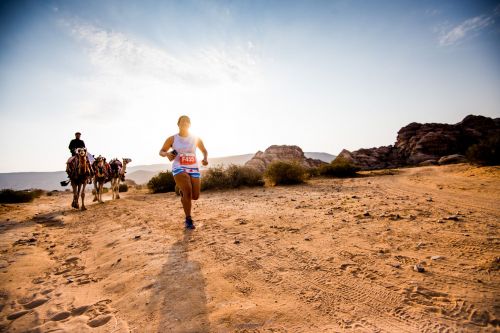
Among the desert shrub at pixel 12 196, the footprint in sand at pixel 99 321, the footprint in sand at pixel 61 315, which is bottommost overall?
the footprint in sand at pixel 99 321

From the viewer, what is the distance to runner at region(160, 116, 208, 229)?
4980 millimetres

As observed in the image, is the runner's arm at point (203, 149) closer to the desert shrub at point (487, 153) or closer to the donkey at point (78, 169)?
the donkey at point (78, 169)

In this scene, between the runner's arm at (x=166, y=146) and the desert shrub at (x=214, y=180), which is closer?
the runner's arm at (x=166, y=146)

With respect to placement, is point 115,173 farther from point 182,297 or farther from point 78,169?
point 182,297

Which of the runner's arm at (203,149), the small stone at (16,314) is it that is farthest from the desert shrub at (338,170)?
the small stone at (16,314)

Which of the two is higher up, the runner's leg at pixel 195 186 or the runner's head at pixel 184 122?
the runner's head at pixel 184 122

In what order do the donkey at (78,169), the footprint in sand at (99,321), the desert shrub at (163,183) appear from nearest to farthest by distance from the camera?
the footprint in sand at (99,321), the donkey at (78,169), the desert shrub at (163,183)

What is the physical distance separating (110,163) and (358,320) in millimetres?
13777

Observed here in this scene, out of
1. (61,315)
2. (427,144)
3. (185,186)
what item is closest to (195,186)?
(185,186)

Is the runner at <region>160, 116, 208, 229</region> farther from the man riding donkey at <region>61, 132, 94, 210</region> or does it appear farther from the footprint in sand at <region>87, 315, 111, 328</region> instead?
the man riding donkey at <region>61, 132, 94, 210</region>

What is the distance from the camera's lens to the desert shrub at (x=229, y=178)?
39.7 ft

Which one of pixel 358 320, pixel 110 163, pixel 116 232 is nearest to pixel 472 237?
pixel 358 320

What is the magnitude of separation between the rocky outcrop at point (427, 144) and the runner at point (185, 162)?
88.1 ft

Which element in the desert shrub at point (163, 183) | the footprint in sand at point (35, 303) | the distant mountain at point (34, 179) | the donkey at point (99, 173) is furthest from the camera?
the distant mountain at point (34, 179)
